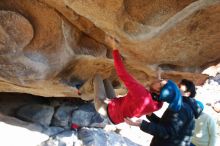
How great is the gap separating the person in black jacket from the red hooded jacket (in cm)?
12

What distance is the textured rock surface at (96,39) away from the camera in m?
4.01

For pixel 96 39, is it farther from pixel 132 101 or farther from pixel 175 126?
pixel 175 126

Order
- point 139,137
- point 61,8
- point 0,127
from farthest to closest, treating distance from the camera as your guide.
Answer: point 139,137 → point 0,127 → point 61,8

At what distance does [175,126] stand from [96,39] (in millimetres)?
1997

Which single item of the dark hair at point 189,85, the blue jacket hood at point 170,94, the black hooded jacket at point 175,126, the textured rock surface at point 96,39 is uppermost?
the textured rock surface at point 96,39

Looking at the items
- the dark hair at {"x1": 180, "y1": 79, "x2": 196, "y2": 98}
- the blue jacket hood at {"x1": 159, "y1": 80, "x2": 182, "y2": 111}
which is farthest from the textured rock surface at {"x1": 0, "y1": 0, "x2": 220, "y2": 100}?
the blue jacket hood at {"x1": 159, "y1": 80, "x2": 182, "y2": 111}

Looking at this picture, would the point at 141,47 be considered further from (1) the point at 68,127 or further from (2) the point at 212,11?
(1) the point at 68,127

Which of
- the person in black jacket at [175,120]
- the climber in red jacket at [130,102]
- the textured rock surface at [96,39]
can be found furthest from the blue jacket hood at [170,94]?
the textured rock surface at [96,39]

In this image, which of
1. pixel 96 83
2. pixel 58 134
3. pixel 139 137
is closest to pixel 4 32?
pixel 96 83

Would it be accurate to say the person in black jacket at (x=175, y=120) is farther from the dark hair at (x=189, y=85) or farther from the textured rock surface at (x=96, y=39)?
the textured rock surface at (x=96, y=39)

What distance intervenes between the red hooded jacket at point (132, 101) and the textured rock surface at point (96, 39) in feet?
1.95

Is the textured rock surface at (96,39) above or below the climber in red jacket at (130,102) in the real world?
above

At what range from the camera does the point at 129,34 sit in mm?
4277

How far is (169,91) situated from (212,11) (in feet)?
4.11
